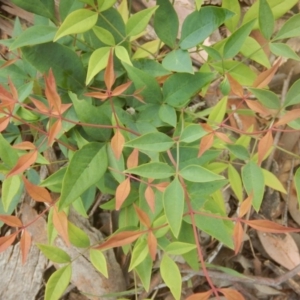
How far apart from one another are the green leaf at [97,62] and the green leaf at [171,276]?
1.14 feet

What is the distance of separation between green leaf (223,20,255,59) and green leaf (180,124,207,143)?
0.16 m

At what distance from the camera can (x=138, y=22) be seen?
0.75 metres

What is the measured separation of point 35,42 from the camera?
2.47 feet

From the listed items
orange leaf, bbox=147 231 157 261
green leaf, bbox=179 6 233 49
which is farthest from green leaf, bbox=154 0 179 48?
orange leaf, bbox=147 231 157 261

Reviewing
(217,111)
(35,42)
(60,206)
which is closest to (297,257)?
(217,111)

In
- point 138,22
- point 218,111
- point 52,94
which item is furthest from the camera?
point 218,111

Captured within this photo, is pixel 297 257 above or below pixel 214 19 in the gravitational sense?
below

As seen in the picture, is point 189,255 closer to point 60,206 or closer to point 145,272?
point 145,272

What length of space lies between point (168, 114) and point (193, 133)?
0.12m

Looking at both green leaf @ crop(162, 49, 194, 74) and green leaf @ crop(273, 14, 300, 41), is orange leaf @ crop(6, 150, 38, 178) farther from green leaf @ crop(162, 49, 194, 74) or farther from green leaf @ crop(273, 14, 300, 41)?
green leaf @ crop(273, 14, 300, 41)

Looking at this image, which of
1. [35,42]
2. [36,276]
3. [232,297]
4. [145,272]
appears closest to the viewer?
[232,297]

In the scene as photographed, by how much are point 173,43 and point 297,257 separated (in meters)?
0.71

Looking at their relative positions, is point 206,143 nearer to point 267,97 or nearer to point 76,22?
point 267,97

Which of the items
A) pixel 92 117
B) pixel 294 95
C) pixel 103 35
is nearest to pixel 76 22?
pixel 103 35
